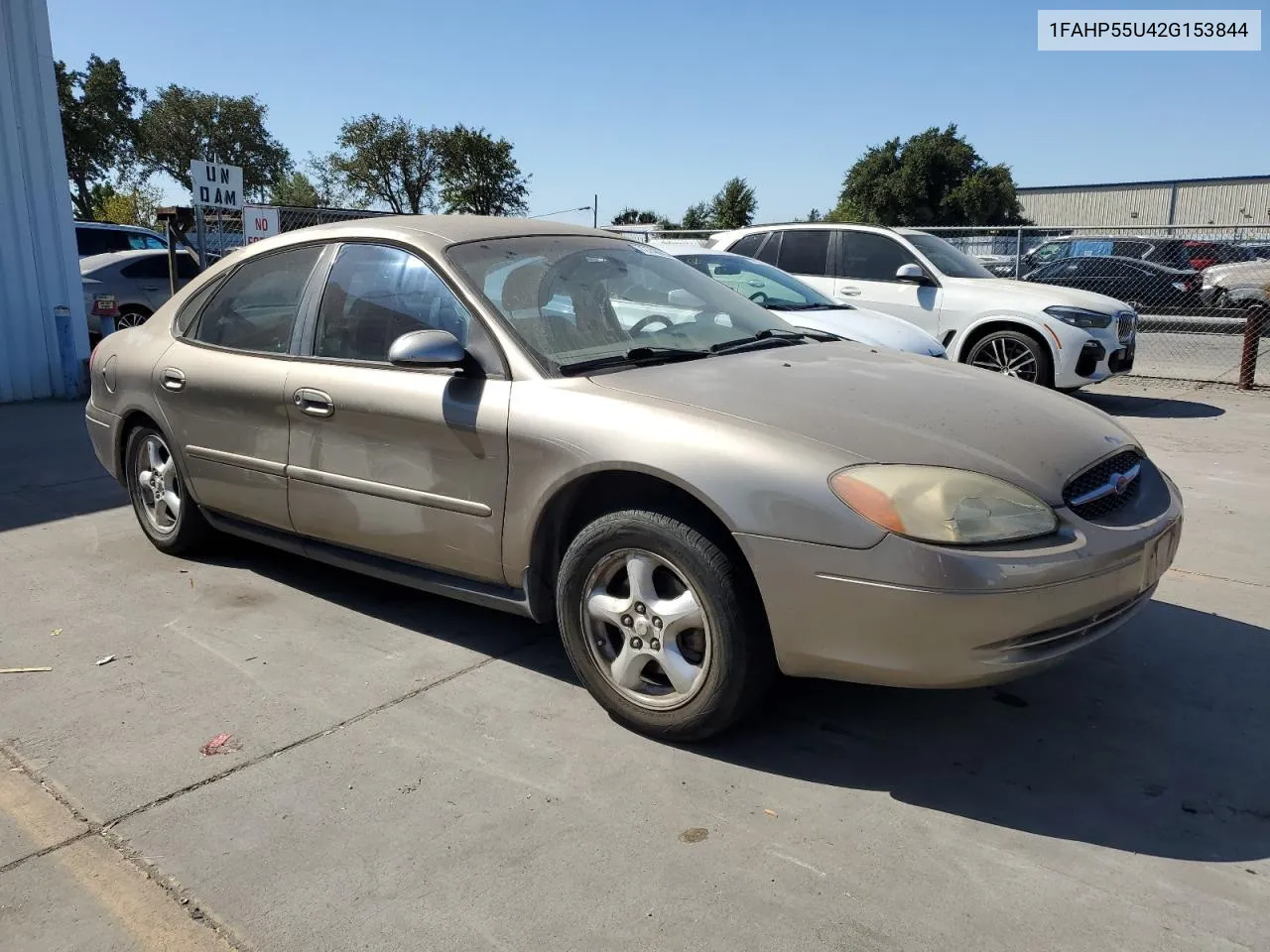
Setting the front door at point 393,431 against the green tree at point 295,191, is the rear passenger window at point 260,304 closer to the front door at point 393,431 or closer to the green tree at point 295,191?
the front door at point 393,431

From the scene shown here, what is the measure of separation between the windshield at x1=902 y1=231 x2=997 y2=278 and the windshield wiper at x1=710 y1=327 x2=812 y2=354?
238 inches

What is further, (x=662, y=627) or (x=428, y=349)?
(x=428, y=349)

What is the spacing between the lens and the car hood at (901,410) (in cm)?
280

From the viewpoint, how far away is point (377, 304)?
3830 mm

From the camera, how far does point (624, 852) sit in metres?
2.55

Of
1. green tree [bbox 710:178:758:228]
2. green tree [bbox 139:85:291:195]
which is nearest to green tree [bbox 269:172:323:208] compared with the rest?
green tree [bbox 139:85:291:195]

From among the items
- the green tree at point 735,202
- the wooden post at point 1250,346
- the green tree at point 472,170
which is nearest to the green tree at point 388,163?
the green tree at point 472,170

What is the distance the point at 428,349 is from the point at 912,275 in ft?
23.2

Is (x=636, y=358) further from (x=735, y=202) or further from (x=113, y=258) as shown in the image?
(x=735, y=202)

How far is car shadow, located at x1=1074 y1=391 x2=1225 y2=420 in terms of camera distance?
9.07 meters

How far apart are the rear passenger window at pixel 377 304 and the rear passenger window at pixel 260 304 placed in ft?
0.71

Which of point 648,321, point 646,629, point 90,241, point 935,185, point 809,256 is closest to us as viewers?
point 646,629

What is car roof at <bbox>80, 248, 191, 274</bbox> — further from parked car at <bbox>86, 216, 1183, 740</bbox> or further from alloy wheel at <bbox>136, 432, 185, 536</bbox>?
parked car at <bbox>86, 216, 1183, 740</bbox>

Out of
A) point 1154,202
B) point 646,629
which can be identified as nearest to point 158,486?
point 646,629
